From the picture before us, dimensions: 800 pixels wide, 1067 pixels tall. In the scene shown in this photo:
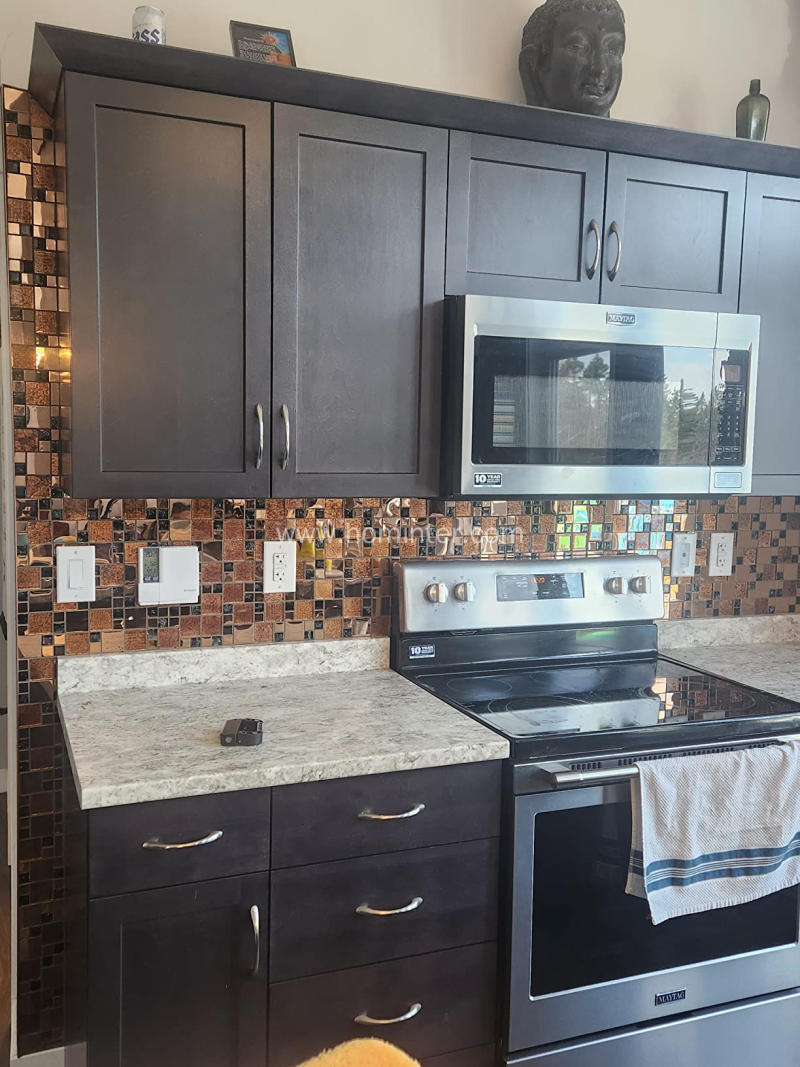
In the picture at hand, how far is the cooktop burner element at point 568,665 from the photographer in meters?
1.85

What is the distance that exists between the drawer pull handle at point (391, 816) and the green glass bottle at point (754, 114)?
1783 mm

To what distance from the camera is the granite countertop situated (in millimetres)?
1528

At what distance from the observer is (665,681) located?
87.1 inches

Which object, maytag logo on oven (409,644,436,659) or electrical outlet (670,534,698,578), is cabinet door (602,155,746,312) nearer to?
electrical outlet (670,534,698,578)

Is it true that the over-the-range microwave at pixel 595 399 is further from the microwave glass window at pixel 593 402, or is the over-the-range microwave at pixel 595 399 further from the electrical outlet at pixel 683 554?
the electrical outlet at pixel 683 554

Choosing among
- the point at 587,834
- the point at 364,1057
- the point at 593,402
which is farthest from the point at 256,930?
Result: the point at 593,402

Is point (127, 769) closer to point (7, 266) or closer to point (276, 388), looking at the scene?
point (276, 388)

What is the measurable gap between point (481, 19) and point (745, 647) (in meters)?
1.79

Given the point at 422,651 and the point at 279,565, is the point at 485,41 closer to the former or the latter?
the point at 279,565

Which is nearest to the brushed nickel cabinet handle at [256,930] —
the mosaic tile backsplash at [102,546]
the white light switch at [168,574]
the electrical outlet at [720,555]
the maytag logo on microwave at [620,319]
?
the mosaic tile backsplash at [102,546]

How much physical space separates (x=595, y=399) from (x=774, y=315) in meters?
0.57

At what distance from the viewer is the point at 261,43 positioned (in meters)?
1.96

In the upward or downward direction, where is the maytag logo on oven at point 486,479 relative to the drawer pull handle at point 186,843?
upward

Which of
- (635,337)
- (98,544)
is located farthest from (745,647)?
(98,544)
